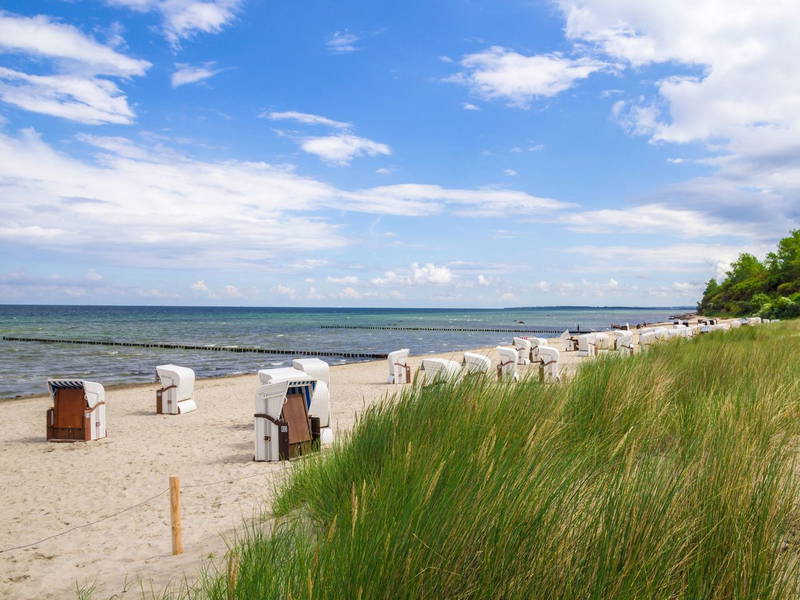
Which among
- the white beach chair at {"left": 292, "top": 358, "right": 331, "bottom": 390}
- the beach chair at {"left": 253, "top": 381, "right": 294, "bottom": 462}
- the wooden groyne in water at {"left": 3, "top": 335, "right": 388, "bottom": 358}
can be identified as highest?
the white beach chair at {"left": 292, "top": 358, "right": 331, "bottom": 390}

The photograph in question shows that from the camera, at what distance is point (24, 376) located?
2361 centimetres

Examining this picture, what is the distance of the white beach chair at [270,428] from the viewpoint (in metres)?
8.43

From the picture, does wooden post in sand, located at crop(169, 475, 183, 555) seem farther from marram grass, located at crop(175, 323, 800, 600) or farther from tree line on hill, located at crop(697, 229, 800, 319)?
tree line on hill, located at crop(697, 229, 800, 319)

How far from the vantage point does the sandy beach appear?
478 centimetres

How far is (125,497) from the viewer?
7176 mm

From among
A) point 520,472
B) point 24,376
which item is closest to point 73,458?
point 520,472

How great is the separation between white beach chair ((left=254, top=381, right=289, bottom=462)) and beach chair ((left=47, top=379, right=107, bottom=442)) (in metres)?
4.13

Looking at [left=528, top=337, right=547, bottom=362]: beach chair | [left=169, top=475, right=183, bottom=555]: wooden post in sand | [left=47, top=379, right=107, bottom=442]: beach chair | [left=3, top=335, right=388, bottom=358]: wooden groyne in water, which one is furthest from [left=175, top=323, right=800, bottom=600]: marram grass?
[left=3, top=335, right=388, bottom=358]: wooden groyne in water

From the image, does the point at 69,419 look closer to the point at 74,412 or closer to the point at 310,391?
the point at 74,412

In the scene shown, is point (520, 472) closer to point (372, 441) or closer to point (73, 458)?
point (372, 441)

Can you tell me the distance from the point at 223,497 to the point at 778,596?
602 centimetres

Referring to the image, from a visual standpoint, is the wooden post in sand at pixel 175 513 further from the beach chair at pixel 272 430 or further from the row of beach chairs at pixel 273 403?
the beach chair at pixel 272 430

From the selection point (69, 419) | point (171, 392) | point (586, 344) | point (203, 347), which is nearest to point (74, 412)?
point (69, 419)

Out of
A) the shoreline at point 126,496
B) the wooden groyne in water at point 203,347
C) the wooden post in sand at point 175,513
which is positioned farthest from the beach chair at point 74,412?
the wooden groyne in water at point 203,347
